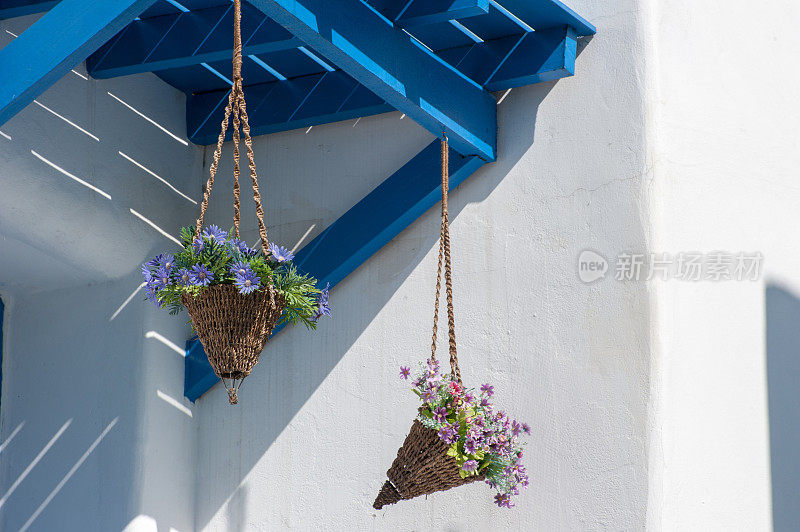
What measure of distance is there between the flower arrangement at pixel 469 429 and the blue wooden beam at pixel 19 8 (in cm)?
166

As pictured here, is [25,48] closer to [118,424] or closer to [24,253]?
[24,253]

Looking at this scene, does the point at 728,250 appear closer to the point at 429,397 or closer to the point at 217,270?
the point at 429,397

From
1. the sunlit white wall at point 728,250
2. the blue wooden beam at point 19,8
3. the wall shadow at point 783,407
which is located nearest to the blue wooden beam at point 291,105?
the blue wooden beam at point 19,8

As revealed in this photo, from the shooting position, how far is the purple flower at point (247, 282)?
2.52 m

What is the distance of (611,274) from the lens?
3119 millimetres

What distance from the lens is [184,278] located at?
257 cm

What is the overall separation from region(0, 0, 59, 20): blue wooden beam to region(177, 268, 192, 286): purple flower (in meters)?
1.16

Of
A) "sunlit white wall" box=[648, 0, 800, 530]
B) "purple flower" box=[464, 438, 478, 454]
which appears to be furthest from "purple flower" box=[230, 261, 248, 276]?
"sunlit white wall" box=[648, 0, 800, 530]

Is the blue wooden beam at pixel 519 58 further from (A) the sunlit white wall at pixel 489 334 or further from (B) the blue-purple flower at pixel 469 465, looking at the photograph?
(B) the blue-purple flower at pixel 469 465

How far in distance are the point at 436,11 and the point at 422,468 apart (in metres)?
1.27

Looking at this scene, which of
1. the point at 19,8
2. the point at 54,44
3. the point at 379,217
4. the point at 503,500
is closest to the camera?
the point at 54,44

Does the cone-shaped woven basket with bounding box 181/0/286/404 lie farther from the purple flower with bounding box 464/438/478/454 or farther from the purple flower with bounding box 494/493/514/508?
the purple flower with bounding box 494/493/514/508

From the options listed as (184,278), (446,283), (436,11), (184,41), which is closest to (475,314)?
(446,283)

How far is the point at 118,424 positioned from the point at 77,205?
80 centimetres
